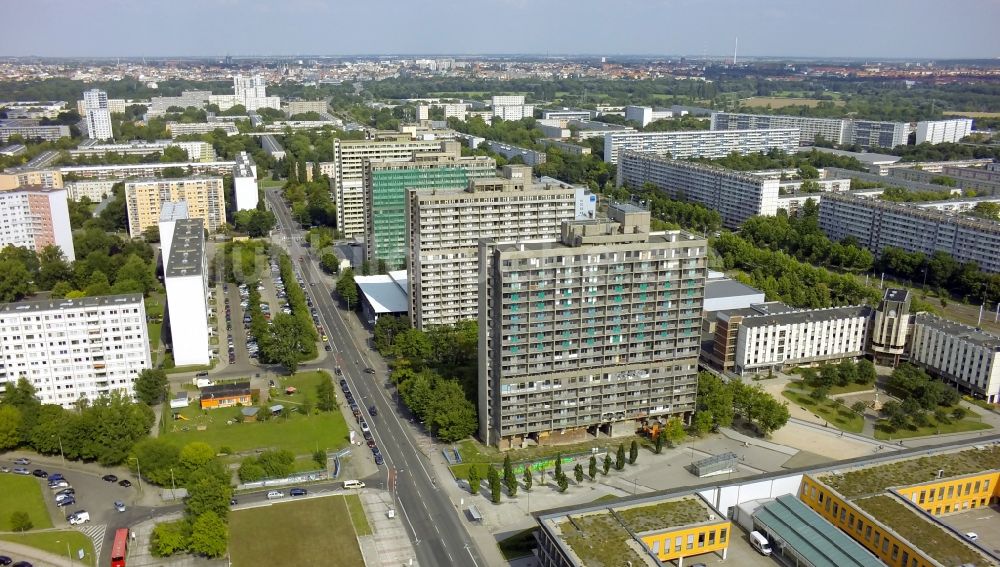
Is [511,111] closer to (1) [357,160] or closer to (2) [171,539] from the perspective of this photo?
(1) [357,160]

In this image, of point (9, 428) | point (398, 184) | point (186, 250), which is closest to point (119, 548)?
point (9, 428)

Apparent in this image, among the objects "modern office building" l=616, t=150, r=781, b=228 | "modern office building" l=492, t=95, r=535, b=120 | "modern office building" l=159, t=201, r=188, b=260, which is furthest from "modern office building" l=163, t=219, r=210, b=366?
"modern office building" l=492, t=95, r=535, b=120

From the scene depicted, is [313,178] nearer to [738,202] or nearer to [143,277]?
[143,277]

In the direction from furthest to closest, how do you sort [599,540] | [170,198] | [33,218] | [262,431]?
1. [170,198]
2. [33,218]
3. [262,431]
4. [599,540]

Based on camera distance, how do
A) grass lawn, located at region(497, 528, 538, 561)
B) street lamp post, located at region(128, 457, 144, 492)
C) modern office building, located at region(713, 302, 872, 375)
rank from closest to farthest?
grass lawn, located at region(497, 528, 538, 561) < street lamp post, located at region(128, 457, 144, 492) < modern office building, located at region(713, 302, 872, 375)

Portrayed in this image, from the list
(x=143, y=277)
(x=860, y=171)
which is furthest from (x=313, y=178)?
(x=860, y=171)

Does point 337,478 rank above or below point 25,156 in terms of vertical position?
below

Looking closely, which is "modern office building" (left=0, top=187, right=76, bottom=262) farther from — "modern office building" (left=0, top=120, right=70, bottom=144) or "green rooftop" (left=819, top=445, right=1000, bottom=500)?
"green rooftop" (left=819, top=445, right=1000, bottom=500)
